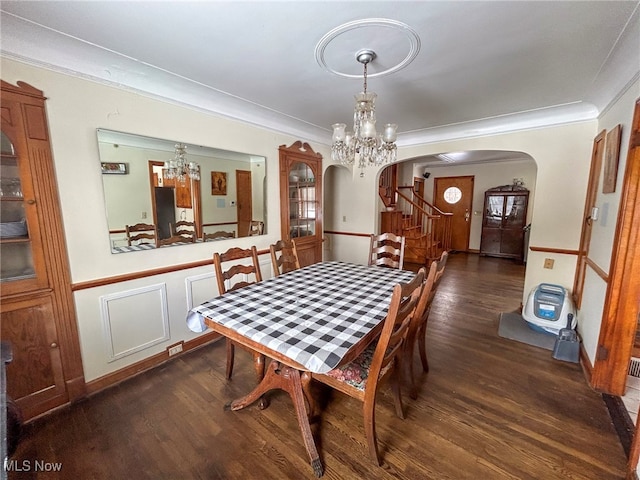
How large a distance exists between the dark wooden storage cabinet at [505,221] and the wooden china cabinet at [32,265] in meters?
7.01

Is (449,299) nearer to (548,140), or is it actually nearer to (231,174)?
(548,140)

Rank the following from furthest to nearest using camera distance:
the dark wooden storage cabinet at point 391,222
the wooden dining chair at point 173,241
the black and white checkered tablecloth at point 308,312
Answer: the dark wooden storage cabinet at point 391,222, the wooden dining chair at point 173,241, the black and white checkered tablecloth at point 308,312

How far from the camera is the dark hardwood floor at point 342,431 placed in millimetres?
1410

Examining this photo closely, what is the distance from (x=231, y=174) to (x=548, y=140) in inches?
132

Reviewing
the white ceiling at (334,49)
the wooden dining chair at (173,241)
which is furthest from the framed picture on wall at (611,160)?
the wooden dining chair at (173,241)

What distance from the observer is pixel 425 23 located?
142 cm

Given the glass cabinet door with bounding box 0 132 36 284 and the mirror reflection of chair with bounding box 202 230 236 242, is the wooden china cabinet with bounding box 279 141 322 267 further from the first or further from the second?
the glass cabinet door with bounding box 0 132 36 284

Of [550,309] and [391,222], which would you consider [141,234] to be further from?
[391,222]

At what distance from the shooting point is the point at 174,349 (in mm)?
2389

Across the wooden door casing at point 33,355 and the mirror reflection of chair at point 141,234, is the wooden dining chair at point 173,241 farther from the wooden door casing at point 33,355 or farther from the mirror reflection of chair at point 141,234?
the wooden door casing at point 33,355

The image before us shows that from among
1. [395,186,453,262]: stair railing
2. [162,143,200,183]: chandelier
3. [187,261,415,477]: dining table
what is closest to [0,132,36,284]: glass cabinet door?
[162,143,200,183]: chandelier

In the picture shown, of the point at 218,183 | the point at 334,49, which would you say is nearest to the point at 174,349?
the point at 218,183

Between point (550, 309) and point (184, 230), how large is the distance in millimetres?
3584

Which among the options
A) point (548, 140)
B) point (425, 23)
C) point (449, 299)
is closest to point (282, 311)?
point (425, 23)
